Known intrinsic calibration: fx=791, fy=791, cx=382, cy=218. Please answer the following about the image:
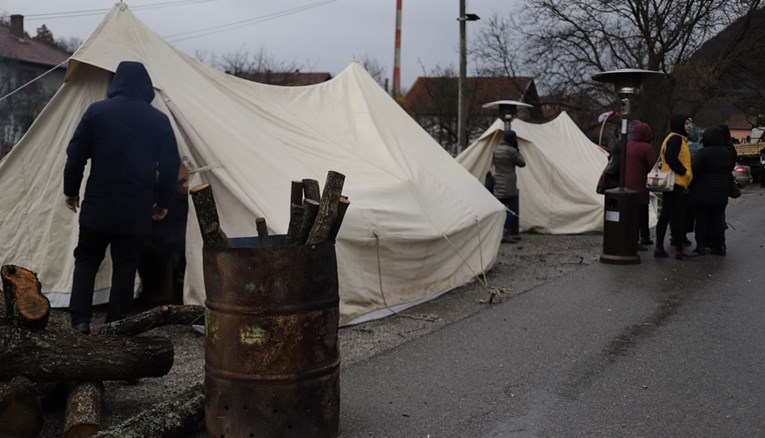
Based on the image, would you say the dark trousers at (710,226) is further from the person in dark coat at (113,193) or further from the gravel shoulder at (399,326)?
the person in dark coat at (113,193)

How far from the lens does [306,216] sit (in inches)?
149

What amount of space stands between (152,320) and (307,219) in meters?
1.59

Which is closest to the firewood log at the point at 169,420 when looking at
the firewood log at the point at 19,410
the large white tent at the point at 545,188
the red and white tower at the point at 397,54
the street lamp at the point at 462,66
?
the firewood log at the point at 19,410

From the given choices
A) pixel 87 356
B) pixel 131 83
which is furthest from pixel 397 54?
pixel 87 356

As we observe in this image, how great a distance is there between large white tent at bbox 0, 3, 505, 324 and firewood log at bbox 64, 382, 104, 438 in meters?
1.98

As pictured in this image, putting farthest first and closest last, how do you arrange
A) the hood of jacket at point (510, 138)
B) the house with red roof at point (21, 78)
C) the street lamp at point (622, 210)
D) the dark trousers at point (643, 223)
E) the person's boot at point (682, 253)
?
the hood of jacket at point (510, 138)
the dark trousers at point (643, 223)
the person's boot at point (682, 253)
the street lamp at point (622, 210)
the house with red roof at point (21, 78)

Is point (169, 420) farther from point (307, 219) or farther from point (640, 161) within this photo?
point (640, 161)

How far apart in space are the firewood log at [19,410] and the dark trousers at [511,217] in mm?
9241

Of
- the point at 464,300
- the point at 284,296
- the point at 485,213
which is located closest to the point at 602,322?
the point at 464,300

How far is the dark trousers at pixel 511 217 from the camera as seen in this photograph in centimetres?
1231

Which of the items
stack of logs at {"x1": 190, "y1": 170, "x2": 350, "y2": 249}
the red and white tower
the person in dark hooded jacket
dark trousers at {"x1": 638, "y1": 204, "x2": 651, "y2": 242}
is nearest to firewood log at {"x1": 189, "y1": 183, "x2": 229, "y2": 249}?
stack of logs at {"x1": 190, "y1": 170, "x2": 350, "y2": 249}

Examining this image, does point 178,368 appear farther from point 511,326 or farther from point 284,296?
point 511,326

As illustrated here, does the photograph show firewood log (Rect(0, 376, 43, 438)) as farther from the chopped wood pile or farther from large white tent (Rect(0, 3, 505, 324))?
large white tent (Rect(0, 3, 505, 324))

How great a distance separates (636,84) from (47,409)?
7.57 metres
